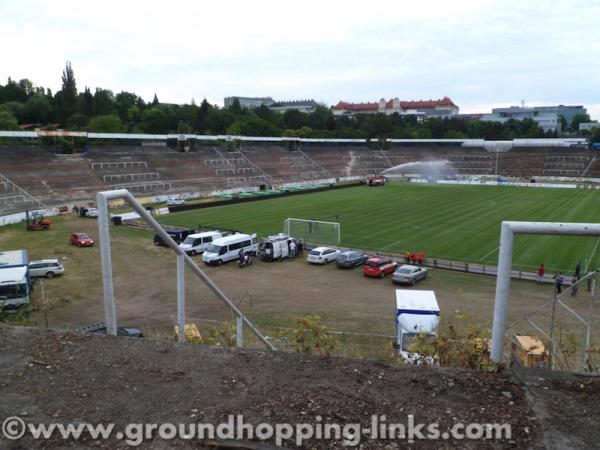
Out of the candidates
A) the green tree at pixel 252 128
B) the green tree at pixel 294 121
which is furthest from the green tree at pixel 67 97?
the green tree at pixel 294 121

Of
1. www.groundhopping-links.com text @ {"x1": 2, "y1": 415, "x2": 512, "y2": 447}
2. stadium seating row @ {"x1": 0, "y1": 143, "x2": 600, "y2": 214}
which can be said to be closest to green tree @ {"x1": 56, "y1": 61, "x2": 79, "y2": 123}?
stadium seating row @ {"x1": 0, "y1": 143, "x2": 600, "y2": 214}

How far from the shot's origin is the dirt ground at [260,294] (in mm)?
19281

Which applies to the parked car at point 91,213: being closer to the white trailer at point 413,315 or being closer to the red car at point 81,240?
the red car at point 81,240

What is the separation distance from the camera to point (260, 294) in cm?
2294

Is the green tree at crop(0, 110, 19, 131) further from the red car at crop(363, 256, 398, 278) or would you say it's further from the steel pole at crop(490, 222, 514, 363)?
the steel pole at crop(490, 222, 514, 363)

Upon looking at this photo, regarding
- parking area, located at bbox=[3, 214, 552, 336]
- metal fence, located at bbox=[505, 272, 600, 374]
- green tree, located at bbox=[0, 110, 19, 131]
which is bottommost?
parking area, located at bbox=[3, 214, 552, 336]

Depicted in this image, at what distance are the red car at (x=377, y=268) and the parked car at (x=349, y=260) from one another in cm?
146

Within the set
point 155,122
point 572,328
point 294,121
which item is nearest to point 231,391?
point 572,328

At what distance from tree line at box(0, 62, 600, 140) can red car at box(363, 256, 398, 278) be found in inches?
3130

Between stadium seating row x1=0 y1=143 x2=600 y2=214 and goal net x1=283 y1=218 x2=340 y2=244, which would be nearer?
goal net x1=283 y1=218 x2=340 y2=244

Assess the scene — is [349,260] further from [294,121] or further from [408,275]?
[294,121]

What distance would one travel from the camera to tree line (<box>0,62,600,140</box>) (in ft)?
336

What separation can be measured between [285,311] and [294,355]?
15.3 metres

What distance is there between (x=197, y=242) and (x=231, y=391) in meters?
27.7
